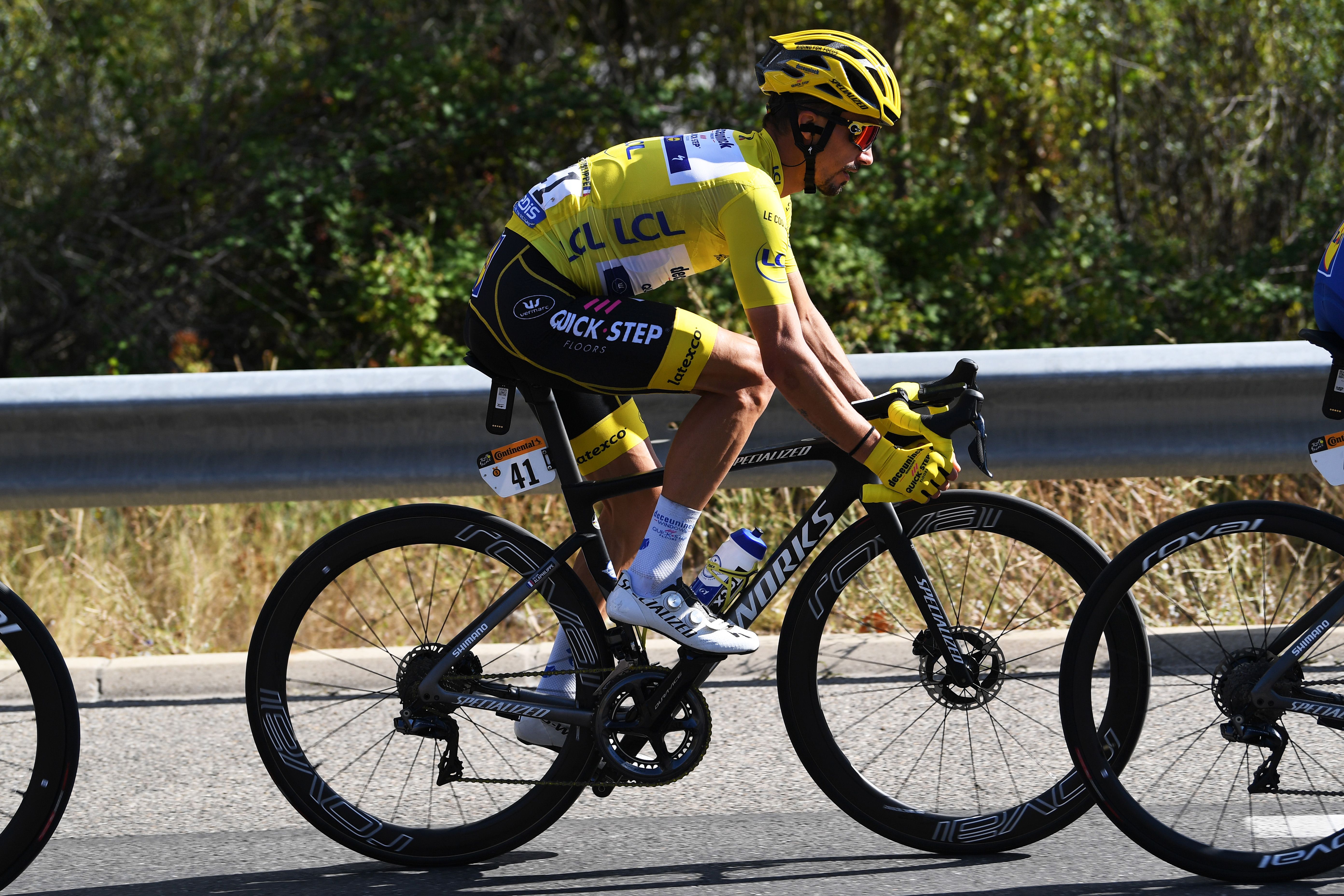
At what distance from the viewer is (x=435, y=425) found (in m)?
4.73

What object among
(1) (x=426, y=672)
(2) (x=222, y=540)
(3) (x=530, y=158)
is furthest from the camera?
(3) (x=530, y=158)

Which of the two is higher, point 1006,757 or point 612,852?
point 1006,757

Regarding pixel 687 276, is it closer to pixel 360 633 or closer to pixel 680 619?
pixel 680 619

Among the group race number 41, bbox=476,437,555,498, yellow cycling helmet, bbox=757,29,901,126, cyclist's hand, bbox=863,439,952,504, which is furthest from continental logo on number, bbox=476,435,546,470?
yellow cycling helmet, bbox=757,29,901,126

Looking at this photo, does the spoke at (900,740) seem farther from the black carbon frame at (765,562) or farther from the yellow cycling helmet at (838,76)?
the yellow cycling helmet at (838,76)

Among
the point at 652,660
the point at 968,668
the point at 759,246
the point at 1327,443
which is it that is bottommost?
the point at 652,660

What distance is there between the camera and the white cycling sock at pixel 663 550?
327 centimetres

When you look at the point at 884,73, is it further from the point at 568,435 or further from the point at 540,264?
the point at 568,435

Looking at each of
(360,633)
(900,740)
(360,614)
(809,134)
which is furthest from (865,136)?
(360,633)

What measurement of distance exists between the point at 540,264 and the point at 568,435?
443mm

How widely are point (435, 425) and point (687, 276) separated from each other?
172 cm

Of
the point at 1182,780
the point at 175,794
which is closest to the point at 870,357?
the point at 1182,780

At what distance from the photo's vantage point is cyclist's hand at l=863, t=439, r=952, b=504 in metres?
3.08

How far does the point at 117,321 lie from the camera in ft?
34.3
